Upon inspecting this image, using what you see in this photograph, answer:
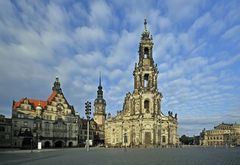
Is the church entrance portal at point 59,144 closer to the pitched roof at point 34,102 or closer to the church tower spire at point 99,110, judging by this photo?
the pitched roof at point 34,102

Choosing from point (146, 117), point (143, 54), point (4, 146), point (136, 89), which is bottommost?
point (4, 146)

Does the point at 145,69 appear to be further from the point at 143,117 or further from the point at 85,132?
the point at 85,132

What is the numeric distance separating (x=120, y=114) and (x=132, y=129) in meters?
12.2

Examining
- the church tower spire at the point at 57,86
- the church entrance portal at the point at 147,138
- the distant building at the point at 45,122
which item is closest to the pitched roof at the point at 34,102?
the distant building at the point at 45,122

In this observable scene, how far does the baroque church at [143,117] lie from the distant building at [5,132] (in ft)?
126

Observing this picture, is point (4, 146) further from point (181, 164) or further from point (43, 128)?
point (181, 164)

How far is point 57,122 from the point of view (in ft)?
370

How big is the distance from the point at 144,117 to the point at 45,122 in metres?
33.3

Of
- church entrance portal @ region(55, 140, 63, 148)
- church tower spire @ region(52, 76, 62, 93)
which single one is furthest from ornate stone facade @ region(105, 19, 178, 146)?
church tower spire @ region(52, 76, 62, 93)

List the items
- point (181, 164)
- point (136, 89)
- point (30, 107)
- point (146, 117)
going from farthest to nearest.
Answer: point (136, 89)
point (146, 117)
point (30, 107)
point (181, 164)

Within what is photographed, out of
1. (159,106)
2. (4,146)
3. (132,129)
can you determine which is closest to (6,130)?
(4,146)

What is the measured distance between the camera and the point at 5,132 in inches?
3866

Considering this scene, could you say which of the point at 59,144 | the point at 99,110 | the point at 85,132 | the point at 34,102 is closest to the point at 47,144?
the point at 59,144

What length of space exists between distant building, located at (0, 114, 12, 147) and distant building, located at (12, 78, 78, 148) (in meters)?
1.12
